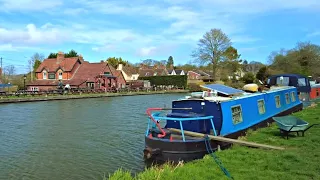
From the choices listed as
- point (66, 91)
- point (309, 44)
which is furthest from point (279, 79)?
point (309, 44)

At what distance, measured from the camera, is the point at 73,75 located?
5694 centimetres

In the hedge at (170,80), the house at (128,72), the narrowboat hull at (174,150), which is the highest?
the house at (128,72)

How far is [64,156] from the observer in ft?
39.2

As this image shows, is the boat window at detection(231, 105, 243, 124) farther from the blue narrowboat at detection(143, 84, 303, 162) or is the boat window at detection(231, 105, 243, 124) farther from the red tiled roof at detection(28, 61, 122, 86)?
the red tiled roof at detection(28, 61, 122, 86)

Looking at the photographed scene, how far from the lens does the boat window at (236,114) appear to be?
1223 cm

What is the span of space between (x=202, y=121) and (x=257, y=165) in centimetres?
396

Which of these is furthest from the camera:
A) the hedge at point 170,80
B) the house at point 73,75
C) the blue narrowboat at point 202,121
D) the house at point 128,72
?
the house at point 128,72

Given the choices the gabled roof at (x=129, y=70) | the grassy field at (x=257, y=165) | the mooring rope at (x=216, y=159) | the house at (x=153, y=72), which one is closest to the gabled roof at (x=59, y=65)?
the gabled roof at (x=129, y=70)

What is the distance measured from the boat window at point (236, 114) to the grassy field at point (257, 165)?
6.56 ft

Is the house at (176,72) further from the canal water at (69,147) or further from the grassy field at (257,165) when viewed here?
the grassy field at (257,165)

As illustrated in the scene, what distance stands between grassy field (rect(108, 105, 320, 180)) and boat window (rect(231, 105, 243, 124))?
1999mm

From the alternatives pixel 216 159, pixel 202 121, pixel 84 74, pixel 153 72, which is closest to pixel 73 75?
pixel 84 74

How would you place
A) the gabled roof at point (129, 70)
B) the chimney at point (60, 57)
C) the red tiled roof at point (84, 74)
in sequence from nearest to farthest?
the red tiled roof at point (84, 74), the chimney at point (60, 57), the gabled roof at point (129, 70)

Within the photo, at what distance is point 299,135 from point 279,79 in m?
14.3
